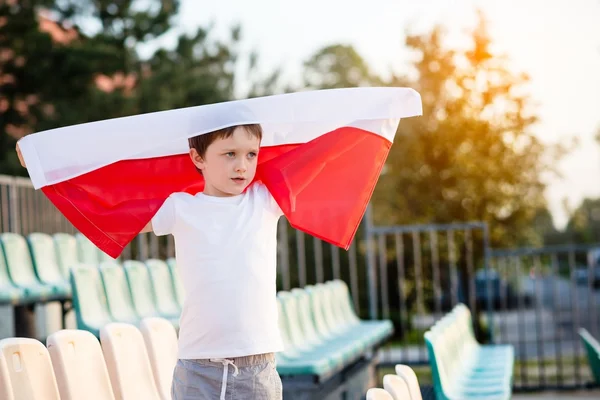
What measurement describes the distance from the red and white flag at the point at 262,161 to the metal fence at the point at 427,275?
5.59 metres

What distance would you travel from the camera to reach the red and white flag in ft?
11.1

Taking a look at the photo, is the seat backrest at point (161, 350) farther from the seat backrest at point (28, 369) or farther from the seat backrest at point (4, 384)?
the seat backrest at point (4, 384)

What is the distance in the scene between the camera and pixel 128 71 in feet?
76.1

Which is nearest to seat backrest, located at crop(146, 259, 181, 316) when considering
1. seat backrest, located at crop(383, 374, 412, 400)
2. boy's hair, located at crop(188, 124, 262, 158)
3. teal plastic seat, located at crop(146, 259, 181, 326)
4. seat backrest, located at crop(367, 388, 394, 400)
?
teal plastic seat, located at crop(146, 259, 181, 326)

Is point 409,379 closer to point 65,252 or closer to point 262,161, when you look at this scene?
point 262,161

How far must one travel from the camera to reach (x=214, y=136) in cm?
316

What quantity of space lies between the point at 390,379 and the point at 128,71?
20.7 meters

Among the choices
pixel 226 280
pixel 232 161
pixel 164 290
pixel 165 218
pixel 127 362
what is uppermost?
pixel 232 161

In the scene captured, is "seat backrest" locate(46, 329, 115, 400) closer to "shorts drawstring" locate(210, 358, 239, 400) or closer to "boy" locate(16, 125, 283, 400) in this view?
"boy" locate(16, 125, 283, 400)

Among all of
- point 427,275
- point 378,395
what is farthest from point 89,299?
point 427,275

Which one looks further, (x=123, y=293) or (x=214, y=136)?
(x=123, y=293)

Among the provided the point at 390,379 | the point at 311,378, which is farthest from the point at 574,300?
the point at 390,379

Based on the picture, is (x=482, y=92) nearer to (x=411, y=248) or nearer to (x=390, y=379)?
(x=411, y=248)

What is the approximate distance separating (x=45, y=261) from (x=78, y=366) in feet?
14.5
